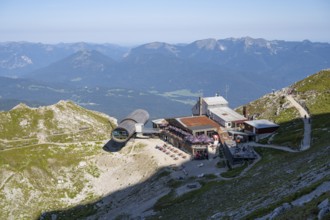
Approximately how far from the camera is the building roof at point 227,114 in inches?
5426

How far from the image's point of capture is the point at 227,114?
144 m

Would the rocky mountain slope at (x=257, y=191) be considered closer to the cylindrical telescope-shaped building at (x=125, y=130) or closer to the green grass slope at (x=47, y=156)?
the green grass slope at (x=47, y=156)

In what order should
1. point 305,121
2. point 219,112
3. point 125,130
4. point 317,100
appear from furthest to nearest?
point 219,112 < point 317,100 < point 125,130 < point 305,121

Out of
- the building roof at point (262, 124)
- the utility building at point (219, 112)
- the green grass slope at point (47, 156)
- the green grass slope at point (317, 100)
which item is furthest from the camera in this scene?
the utility building at point (219, 112)

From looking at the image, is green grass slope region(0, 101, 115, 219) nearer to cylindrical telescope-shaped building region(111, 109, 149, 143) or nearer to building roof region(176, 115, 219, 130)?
cylindrical telescope-shaped building region(111, 109, 149, 143)

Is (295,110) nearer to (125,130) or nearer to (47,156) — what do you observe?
(125,130)

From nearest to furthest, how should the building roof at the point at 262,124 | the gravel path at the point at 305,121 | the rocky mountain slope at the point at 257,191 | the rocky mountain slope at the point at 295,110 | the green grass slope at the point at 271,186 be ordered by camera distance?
the rocky mountain slope at the point at 257,191
the green grass slope at the point at 271,186
the gravel path at the point at 305,121
the rocky mountain slope at the point at 295,110
the building roof at the point at 262,124

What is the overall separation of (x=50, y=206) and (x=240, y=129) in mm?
66997

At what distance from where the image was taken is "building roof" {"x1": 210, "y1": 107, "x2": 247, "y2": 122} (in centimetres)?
13781

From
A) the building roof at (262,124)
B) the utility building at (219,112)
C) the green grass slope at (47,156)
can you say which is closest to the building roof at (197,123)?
the utility building at (219,112)

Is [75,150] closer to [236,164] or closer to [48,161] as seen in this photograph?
[48,161]

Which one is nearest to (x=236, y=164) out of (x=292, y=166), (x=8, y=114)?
(x=292, y=166)

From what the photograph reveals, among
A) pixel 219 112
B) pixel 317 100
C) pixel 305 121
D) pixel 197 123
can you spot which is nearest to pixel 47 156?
pixel 197 123

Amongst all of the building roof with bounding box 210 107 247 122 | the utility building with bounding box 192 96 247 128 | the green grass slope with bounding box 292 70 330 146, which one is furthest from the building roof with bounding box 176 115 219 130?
the green grass slope with bounding box 292 70 330 146
